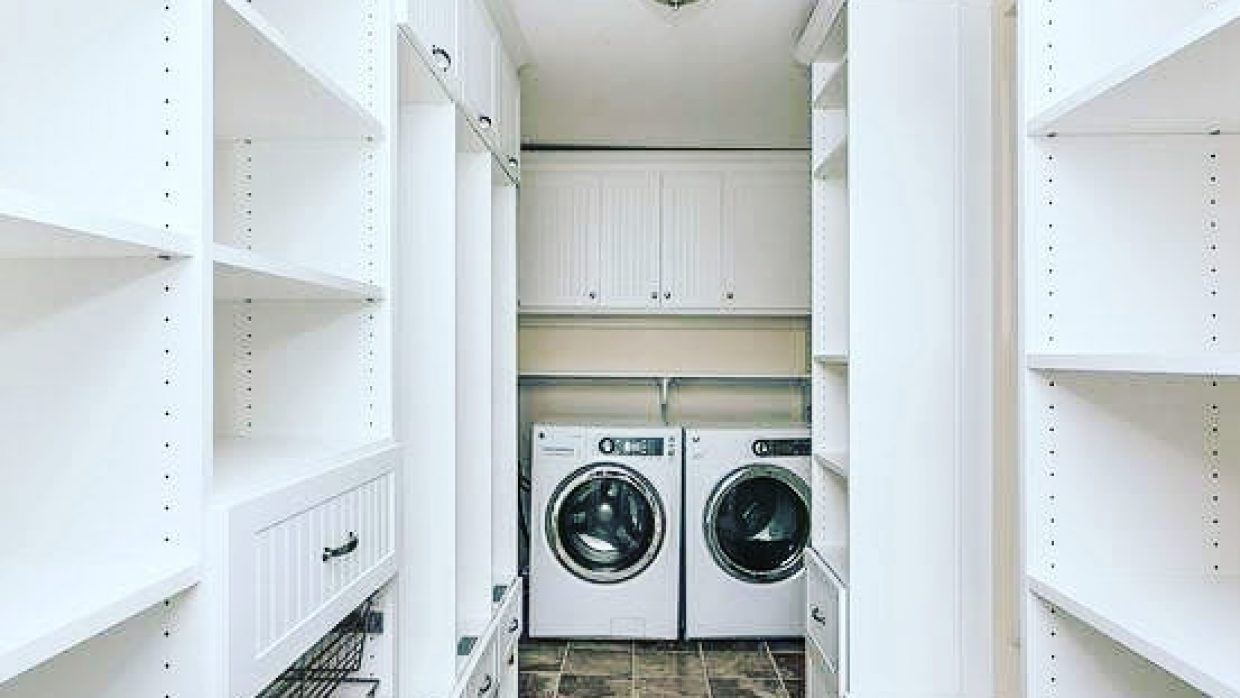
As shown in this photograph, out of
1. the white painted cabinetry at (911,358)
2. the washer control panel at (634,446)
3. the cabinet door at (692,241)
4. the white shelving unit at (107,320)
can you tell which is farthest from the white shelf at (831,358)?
the white shelving unit at (107,320)

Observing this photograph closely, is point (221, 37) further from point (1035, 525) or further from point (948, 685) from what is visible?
point (948, 685)

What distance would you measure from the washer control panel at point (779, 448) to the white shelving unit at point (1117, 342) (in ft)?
7.86

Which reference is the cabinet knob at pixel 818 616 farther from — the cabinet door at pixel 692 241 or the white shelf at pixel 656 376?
the cabinet door at pixel 692 241

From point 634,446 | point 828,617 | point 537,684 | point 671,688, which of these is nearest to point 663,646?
point 671,688

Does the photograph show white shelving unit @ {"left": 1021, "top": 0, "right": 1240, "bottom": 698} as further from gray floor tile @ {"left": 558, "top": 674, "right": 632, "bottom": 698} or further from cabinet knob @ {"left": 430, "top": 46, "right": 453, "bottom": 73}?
gray floor tile @ {"left": 558, "top": 674, "right": 632, "bottom": 698}

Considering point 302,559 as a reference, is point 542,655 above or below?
below

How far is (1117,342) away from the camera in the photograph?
117cm

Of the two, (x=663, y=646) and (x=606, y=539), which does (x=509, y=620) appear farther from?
(x=663, y=646)

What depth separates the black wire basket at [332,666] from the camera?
4.40 feet

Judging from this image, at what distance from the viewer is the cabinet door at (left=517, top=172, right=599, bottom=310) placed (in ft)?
13.0

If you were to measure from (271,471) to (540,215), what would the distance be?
299cm

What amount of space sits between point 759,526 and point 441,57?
249cm

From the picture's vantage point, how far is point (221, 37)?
1011mm

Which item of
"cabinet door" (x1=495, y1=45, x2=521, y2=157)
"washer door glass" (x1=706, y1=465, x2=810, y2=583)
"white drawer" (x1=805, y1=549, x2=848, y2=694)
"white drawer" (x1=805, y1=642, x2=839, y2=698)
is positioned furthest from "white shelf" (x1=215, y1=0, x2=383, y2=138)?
"washer door glass" (x1=706, y1=465, x2=810, y2=583)
